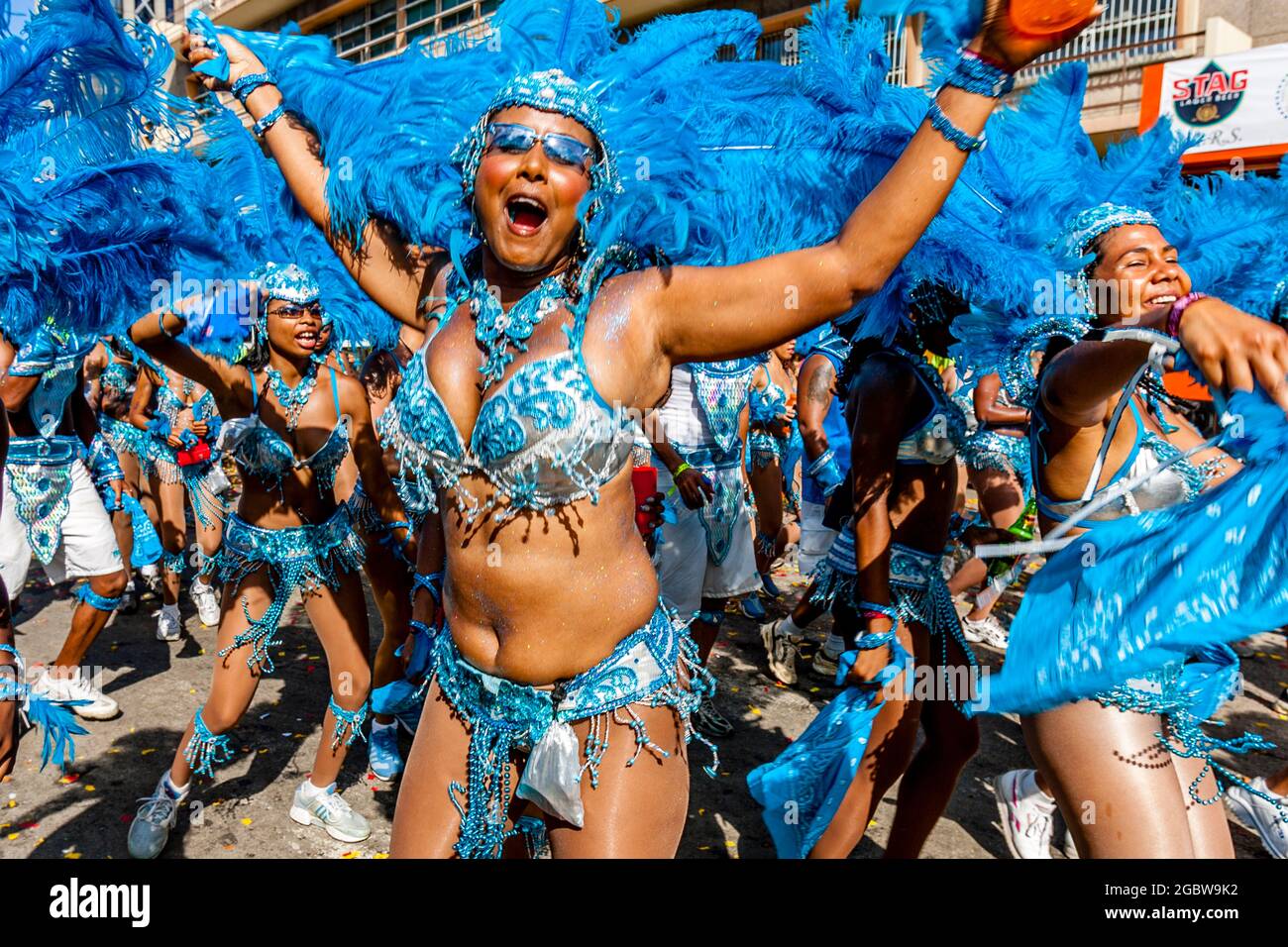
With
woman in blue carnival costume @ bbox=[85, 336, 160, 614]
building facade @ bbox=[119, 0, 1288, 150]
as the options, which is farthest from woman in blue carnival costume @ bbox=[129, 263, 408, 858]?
building facade @ bbox=[119, 0, 1288, 150]

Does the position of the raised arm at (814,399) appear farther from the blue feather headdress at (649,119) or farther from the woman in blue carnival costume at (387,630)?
the blue feather headdress at (649,119)

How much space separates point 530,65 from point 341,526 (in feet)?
6.58

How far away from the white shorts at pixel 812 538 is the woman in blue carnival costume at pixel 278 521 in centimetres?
303

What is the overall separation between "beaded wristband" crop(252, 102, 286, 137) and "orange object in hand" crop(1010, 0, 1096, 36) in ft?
5.88

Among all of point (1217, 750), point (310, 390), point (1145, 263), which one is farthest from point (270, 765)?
point (1217, 750)

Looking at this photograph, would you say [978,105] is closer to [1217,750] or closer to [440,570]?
[440,570]

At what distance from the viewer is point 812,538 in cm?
609

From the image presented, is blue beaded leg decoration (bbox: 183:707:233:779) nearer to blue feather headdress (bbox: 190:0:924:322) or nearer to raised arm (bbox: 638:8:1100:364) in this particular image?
blue feather headdress (bbox: 190:0:924:322)

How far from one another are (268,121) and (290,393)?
1460 mm

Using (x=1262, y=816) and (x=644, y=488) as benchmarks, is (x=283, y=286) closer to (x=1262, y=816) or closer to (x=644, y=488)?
(x=644, y=488)

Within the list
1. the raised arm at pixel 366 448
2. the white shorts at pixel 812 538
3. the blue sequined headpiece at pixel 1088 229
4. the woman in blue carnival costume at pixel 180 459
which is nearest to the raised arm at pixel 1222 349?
the blue sequined headpiece at pixel 1088 229

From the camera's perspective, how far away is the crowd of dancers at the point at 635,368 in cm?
193

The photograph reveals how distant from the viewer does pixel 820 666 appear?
5.75 metres

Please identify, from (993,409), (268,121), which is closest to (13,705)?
(268,121)
